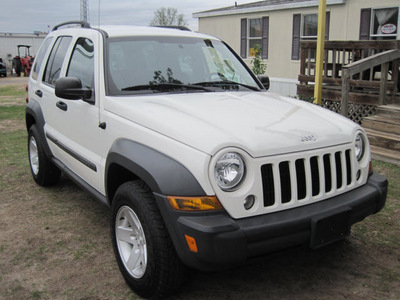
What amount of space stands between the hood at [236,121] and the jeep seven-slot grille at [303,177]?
0.31 feet

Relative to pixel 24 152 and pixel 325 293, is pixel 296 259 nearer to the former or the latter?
pixel 325 293

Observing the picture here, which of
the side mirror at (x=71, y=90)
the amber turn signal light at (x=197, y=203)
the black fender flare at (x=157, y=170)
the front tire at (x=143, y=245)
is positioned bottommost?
the front tire at (x=143, y=245)

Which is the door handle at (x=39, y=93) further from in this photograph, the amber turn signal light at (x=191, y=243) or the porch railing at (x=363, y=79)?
the porch railing at (x=363, y=79)

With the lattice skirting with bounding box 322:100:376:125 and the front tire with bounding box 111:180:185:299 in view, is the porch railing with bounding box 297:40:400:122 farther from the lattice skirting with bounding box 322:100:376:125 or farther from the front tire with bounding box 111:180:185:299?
the front tire with bounding box 111:180:185:299

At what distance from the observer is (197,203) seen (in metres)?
2.51

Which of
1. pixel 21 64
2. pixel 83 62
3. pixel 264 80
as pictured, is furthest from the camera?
pixel 21 64

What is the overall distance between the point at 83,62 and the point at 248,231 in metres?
2.44


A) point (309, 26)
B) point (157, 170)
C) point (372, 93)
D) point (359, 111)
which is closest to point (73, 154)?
point (157, 170)

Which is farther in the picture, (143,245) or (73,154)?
(73,154)

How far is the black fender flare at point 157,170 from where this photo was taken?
254 cm

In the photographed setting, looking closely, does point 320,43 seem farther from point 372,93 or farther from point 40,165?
point 40,165

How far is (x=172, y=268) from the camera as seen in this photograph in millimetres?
2746

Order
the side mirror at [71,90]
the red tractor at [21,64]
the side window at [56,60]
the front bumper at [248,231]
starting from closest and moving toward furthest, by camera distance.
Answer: the front bumper at [248,231]
the side mirror at [71,90]
the side window at [56,60]
the red tractor at [21,64]

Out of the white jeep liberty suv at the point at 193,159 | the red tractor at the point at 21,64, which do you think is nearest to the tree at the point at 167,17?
the red tractor at the point at 21,64
